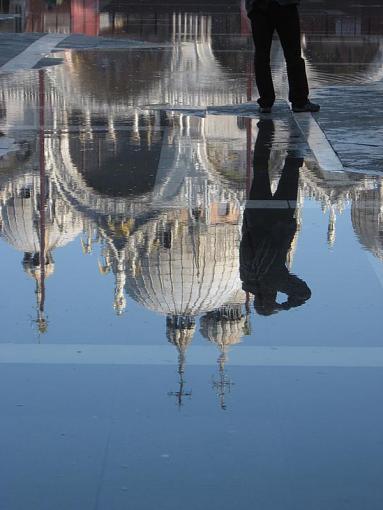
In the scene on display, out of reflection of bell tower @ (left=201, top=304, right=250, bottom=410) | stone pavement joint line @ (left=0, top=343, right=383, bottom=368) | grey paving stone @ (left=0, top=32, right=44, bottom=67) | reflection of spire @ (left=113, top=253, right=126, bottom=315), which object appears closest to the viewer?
reflection of bell tower @ (left=201, top=304, right=250, bottom=410)

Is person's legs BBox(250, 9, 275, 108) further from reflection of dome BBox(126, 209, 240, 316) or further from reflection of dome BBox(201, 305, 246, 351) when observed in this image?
reflection of dome BBox(201, 305, 246, 351)

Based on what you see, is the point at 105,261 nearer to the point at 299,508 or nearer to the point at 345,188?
the point at 345,188

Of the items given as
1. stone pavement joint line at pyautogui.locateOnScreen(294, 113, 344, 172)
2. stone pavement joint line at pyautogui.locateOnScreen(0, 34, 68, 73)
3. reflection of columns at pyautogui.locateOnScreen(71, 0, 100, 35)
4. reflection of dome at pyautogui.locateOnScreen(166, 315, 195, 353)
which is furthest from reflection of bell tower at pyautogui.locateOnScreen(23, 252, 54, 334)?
reflection of columns at pyautogui.locateOnScreen(71, 0, 100, 35)

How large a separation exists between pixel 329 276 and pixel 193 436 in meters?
2.78

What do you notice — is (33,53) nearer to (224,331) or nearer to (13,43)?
(13,43)

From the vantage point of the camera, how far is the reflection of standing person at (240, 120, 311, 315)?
744cm

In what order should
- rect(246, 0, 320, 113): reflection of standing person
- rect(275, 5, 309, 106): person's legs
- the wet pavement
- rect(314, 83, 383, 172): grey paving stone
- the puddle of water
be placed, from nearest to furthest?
the wet pavement, the puddle of water, rect(314, 83, 383, 172): grey paving stone, rect(246, 0, 320, 113): reflection of standing person, rect(275, 5, 309, 106): person's legs

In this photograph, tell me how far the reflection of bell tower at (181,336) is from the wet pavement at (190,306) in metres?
0.01

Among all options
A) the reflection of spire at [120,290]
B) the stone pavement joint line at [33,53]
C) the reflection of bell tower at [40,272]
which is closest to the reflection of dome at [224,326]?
the reflection of spire at [120,290]

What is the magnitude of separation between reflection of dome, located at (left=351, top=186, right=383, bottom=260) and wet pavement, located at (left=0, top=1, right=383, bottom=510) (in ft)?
0.07

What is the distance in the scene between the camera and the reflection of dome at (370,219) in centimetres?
867

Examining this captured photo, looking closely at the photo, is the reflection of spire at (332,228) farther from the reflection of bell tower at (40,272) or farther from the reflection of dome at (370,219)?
the reflection of bell tower at (40,272)

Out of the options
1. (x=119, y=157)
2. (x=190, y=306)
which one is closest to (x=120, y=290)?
(x=190, y=306)

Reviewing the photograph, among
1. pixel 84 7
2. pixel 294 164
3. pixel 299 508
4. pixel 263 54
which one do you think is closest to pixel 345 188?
pixel 294 164
